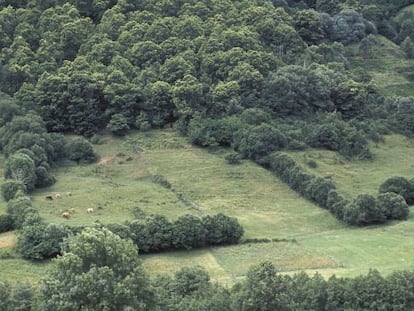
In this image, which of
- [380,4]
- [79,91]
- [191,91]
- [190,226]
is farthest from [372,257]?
[380,4]

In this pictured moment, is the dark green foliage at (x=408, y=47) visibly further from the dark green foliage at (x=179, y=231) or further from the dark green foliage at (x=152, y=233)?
the dark green foliage at (x=152, y=233)

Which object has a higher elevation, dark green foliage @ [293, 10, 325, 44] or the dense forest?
Result: dark green foliage @ [293, 10, 325, 44]

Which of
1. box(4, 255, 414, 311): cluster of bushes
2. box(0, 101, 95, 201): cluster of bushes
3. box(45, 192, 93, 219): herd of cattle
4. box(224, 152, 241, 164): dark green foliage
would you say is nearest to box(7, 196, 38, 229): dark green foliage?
box(0, 101, 95, 201): cluster of bushes

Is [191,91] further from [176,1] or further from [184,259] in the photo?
[184,259]

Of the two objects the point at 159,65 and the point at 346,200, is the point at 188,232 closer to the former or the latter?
the point at 346,200

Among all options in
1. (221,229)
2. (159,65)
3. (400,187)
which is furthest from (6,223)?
(159,65)

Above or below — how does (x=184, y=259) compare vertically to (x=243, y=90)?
below

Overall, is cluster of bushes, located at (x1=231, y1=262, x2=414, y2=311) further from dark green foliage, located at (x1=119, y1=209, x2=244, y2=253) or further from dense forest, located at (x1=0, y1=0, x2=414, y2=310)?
dense forest, located at (x1=0, y1=0, x2=414, y2=310)

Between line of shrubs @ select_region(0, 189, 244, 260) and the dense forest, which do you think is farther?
the dense forest
